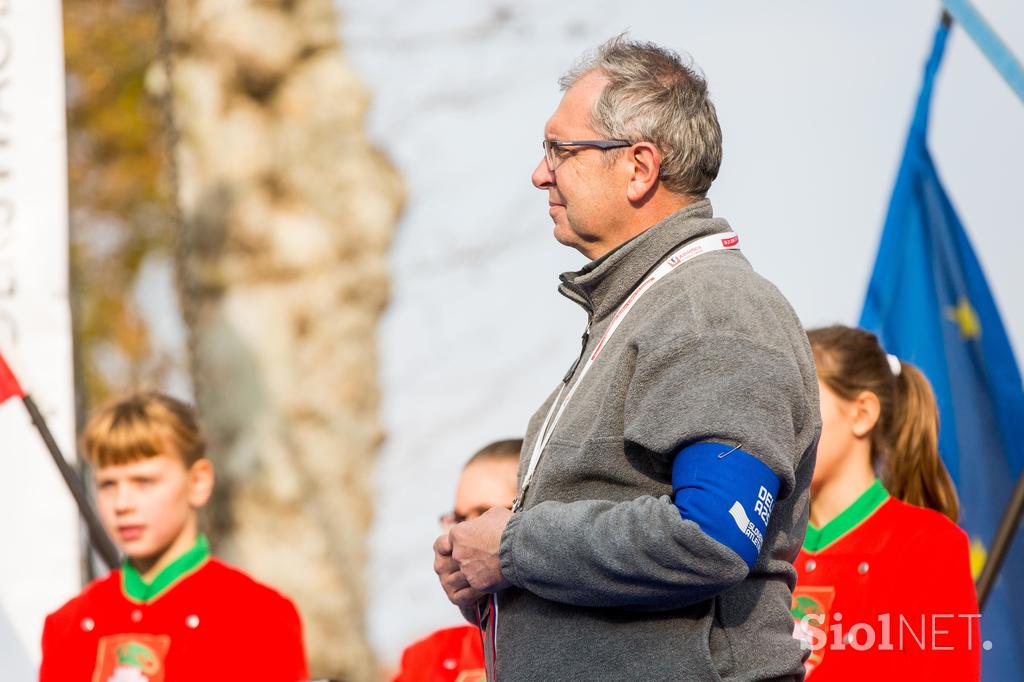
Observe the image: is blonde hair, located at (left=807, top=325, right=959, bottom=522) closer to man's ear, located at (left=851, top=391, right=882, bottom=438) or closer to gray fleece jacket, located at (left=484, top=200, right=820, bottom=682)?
man's ear, located at (left=851, top=391, right=882, bottom=438)

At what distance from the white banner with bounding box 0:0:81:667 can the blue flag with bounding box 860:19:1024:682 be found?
2.54 metres

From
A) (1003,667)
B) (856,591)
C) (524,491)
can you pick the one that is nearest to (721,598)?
(524,491)

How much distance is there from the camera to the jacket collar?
Result: 2.41m

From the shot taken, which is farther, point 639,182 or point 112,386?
point 112,386

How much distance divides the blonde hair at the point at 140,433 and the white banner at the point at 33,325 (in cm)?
14

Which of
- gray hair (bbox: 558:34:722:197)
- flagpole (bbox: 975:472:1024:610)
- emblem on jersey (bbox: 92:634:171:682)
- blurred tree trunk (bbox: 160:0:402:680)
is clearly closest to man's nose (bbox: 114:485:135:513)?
emblem on jersey (bbox: 92:634:171:682)

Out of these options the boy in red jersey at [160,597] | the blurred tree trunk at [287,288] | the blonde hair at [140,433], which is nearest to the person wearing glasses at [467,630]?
the boy in red jersey at [160,597]

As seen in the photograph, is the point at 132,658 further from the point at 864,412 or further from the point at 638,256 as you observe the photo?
the point at 638,256

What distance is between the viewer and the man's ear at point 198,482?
4266mm

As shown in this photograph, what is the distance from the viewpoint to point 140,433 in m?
4.23

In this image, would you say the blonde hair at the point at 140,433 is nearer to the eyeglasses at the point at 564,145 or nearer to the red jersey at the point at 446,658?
the red jersey at the point at 446,658

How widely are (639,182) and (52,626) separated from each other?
8.27 ft

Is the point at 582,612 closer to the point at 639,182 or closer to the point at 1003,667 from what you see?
the point at 639,182

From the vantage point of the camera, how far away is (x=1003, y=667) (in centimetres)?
426
